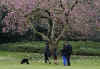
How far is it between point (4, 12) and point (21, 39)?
11032mm

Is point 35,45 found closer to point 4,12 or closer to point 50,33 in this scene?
point 4,12

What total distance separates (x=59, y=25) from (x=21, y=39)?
81.7 ft

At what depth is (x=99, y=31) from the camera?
63.8 meters

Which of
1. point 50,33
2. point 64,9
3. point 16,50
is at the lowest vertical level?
point 16,50

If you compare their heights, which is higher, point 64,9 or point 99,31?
point 64,9

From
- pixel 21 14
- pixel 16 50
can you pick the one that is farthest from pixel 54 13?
pixel 16 50

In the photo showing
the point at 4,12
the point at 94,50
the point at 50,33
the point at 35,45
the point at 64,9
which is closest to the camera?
the point at 64,9

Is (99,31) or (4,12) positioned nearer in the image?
(4,12)

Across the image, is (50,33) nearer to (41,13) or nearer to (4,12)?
(41,13)

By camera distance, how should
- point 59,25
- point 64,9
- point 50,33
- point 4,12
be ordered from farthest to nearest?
point 4,12 < point 59,25 < point 50,33 < point 64,9

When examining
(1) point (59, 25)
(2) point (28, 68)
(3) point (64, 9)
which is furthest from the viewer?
(1) point (59, 25)

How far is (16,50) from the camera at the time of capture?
53.2 metres

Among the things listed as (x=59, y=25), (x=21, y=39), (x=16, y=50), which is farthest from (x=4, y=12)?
(x=59, y=25)

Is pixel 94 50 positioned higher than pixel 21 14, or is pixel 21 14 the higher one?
pixel 21 14
